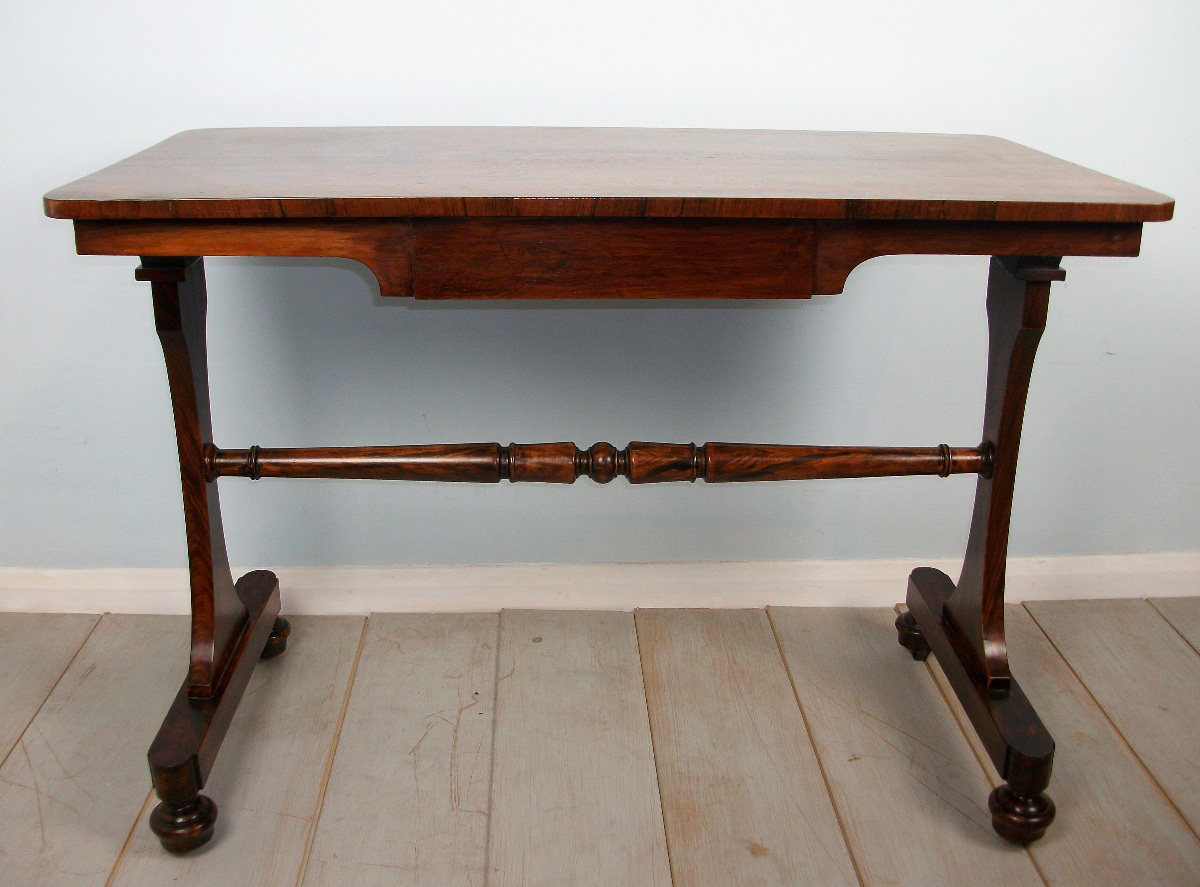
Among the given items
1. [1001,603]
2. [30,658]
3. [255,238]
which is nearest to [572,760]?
[1001,603]

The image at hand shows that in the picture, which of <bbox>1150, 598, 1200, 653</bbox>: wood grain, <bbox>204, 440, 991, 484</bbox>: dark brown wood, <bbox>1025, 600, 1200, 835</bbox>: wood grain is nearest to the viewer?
<bbox>204, 440, 991, 484</bbox>: dark brown wood

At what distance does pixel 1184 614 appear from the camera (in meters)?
2.20

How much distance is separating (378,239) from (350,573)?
103 cm

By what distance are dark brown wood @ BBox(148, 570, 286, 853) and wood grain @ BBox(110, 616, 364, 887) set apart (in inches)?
1.8

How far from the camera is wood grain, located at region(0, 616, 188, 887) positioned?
1.53 meters

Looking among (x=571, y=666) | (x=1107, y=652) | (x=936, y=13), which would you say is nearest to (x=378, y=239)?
(x=571, y=666)

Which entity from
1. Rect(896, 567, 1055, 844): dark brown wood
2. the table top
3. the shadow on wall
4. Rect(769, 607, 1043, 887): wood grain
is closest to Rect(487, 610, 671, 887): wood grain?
the shadow on wall

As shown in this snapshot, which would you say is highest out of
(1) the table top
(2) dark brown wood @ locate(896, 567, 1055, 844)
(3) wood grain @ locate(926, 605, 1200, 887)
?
(1) the table top

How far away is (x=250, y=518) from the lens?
2.11 m

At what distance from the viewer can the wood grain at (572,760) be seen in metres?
1.52

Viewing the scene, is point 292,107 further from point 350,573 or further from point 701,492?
point 701,492

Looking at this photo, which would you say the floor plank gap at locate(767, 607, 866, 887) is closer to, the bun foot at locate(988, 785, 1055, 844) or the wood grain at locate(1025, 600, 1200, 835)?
the bun foot at locate(988, 785, 1055, 844)

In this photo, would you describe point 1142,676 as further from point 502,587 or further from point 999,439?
point 502,587

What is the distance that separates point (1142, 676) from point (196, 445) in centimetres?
174
